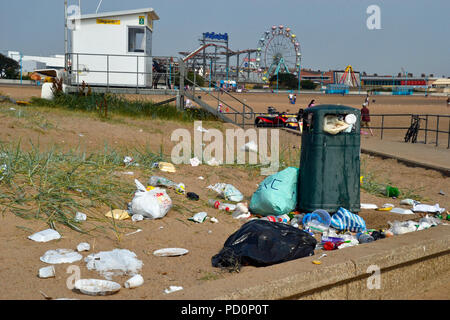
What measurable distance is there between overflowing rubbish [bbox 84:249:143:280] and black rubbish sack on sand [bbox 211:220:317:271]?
1.93 ft

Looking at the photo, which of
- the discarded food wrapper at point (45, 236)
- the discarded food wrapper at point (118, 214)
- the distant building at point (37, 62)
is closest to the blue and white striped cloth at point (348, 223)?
the discarded food wrapper at point (118, 214)

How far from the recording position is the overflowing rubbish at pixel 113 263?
11.0 ft

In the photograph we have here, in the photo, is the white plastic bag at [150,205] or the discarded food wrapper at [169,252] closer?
the discarded food wrapper at [169,252]

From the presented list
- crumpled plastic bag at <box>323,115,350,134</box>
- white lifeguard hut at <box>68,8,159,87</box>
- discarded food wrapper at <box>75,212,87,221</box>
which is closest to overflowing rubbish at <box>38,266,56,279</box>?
discarded food wrapper at <box>75,212,87,221</box>

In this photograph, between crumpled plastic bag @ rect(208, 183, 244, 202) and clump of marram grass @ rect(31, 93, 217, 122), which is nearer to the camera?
crumpled plastic bag @ rect(208, 183, 244, 202)

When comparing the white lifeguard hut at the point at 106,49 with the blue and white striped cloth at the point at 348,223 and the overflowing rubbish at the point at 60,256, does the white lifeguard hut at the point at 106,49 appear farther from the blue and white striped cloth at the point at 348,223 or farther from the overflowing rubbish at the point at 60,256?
the overflowing rubbish at the point at 60,256

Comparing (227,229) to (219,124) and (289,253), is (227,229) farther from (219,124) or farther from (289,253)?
(219,124)

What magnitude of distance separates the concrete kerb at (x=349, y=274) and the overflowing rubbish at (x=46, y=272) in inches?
34.8

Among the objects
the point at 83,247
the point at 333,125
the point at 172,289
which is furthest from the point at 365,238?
the point at 83,247

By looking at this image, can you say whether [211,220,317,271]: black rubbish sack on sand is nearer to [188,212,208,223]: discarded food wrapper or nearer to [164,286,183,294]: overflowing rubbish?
[164,286,183,294]: overflowing rubbish

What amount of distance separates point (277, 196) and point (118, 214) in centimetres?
165

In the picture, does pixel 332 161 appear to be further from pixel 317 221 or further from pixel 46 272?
pixel 46 272

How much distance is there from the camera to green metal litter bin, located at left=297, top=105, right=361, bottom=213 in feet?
16.6
